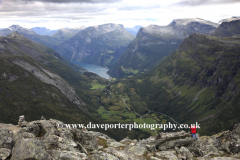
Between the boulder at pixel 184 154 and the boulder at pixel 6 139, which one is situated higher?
the boulder at pixel 6 139

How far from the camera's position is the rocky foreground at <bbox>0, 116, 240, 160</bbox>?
96.6 feet

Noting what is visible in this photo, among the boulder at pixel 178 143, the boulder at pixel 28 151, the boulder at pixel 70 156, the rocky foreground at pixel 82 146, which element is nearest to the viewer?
the boulder at pixel 28 151

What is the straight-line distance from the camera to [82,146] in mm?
42375

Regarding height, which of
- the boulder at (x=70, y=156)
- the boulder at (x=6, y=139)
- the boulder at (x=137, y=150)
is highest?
the boulder at (x=6, y=139)

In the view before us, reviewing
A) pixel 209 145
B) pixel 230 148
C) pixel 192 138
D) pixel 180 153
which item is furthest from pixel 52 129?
pixel 230 148

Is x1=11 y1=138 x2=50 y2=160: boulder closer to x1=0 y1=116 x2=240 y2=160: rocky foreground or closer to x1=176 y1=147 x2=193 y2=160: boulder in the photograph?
x1=0 y1=116 x2=240 y2=160: rocky foreground

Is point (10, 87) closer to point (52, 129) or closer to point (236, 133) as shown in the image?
point (52, 129)

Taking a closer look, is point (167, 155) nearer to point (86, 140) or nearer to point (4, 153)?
point (86, 140)

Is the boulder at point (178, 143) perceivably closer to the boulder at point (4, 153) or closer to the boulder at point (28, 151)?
the boulder at point (28, 151)

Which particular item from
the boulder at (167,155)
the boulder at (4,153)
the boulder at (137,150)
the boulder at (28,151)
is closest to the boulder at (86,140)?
the boulder at (137,150)

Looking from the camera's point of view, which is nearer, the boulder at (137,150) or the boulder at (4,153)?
the boulder at (4,153)

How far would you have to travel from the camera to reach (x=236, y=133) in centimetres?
5519

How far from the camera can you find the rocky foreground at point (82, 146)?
29438mm

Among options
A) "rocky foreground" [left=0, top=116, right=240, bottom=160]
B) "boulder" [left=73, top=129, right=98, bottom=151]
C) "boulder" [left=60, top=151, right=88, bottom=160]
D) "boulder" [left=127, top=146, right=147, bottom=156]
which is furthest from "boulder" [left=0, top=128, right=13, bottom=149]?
"boulder" [left=127, top=146, right=147, bottom=156]
